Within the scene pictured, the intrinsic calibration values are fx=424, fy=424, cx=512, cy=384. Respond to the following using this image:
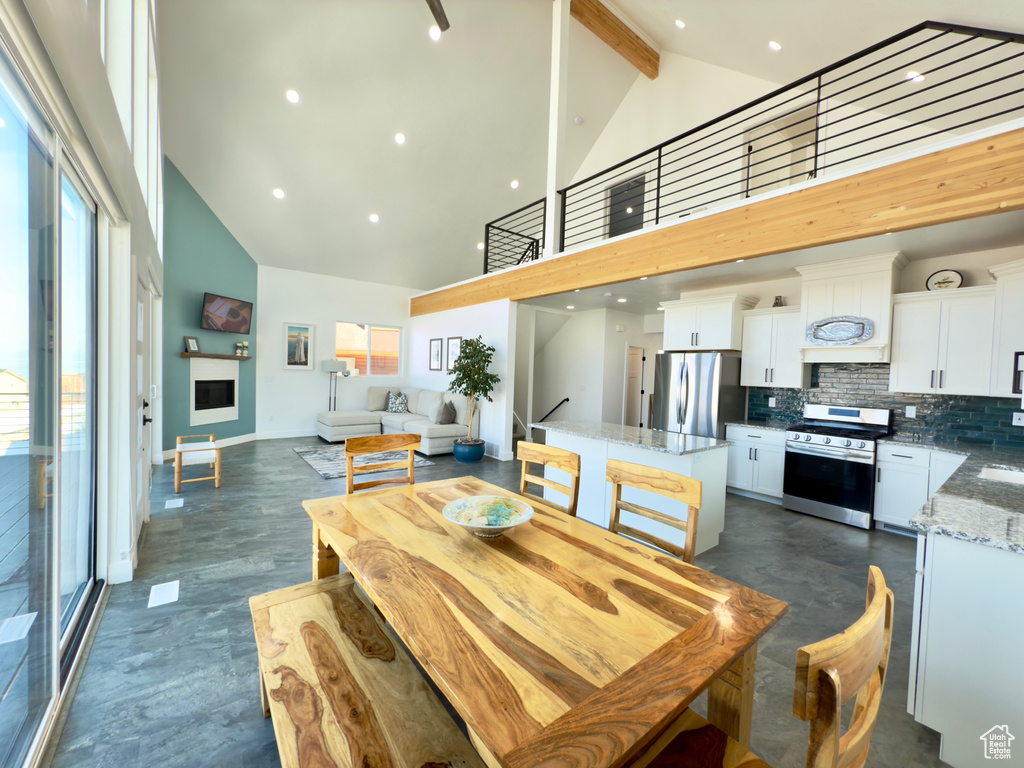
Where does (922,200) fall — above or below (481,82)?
below

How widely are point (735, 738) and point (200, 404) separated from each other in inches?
281

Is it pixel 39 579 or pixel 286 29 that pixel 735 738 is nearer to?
pixel 39 579

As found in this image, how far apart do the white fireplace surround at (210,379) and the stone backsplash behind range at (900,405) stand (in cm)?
739

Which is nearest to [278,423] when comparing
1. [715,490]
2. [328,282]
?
[328,282]

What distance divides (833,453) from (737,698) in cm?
366

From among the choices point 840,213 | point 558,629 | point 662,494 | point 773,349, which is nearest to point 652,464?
point 662,494

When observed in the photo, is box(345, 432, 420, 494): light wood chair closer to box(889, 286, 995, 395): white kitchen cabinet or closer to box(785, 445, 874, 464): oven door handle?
box(785, 445, 874, 464): oven door handle

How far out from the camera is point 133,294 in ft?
8.18

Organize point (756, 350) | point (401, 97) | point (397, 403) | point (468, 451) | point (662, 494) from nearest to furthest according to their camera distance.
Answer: point (662, 494)
point (756, 350)
point (401, 97)
point (468, 451)
point (397, 403)

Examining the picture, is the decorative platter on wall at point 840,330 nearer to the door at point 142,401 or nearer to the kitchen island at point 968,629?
the kitchen island at point 968,629

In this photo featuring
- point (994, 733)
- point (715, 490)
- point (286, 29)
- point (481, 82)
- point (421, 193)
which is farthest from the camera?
point (421, 193)

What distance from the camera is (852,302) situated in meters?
3.95

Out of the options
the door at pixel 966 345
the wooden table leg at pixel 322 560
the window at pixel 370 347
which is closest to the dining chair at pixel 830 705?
the wooden table leg at pixel 322 560

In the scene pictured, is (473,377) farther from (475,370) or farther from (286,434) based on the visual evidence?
(286,434)
